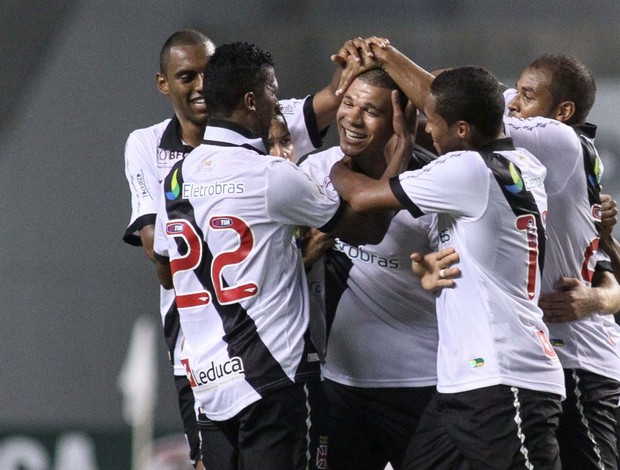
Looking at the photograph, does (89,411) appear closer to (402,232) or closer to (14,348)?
(14,348)

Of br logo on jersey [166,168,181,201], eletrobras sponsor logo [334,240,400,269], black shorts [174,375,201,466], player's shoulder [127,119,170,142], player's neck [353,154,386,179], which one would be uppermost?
player's shoulder [127,119,170,142]

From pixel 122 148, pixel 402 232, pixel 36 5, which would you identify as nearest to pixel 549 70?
pixel 402 232

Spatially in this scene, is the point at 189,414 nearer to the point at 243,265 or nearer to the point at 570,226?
the point at 243,265

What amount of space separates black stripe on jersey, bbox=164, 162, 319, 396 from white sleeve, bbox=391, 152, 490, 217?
0.56 m

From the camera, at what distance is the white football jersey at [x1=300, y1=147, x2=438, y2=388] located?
426 cm

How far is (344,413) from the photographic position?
435 cm

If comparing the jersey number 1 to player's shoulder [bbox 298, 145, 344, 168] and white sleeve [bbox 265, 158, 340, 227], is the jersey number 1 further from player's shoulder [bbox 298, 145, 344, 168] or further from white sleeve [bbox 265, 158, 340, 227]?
player's shoulder [bbox 298, 145, 344, 168]

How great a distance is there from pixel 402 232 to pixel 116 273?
398 cm

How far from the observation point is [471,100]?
147 inches

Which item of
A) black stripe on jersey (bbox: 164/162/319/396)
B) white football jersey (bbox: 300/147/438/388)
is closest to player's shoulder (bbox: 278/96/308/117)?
white football jersey (bbox: 300/147/438/388)

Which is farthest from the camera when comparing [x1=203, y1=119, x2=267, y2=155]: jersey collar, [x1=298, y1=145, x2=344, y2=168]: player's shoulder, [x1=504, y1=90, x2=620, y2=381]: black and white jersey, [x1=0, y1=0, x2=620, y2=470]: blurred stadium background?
[x1=0, y1=0, x2=620, y2=470]: blurred stadium background

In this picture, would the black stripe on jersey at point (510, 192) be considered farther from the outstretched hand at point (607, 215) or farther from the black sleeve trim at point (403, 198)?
the outstretched hand at point (607, 215)

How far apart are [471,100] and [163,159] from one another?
59.8 inches

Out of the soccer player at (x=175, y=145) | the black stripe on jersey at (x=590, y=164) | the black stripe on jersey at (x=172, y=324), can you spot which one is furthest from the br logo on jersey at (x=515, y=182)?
the black stripe on jersey at (x=172, y=324)
